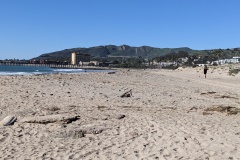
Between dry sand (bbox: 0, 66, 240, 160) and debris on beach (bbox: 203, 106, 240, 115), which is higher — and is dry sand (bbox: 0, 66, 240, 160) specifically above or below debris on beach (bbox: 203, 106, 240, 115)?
above

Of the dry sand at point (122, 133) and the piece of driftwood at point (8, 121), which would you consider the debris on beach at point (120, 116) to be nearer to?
the dry sand at point (122, 133)

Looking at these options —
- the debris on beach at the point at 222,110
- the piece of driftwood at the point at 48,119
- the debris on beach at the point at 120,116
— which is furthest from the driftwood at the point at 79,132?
the debris on beach at the point at 222,110

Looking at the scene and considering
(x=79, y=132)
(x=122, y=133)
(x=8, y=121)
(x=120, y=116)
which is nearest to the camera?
(x=79, y=132)

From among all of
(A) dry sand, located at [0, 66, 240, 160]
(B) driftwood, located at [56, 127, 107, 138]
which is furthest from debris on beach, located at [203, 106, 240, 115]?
(B) driftwood, located at [56, 127, 107, 138]

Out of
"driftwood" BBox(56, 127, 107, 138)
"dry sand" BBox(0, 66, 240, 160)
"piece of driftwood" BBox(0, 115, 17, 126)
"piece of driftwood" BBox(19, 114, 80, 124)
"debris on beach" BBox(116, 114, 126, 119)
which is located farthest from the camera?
"debris on beach" BBox(116, 114, 126, 119)

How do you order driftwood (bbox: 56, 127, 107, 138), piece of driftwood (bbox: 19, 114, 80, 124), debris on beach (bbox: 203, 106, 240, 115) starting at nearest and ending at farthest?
driftwood (bbox: 56, 127, 107, 138) < piece of driftwood (bbox: 19, 114, 80, 124) < debris on beach (bbox: 203, 106, 240, 115)

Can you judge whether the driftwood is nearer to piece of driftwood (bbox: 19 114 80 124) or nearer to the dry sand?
the dry sand

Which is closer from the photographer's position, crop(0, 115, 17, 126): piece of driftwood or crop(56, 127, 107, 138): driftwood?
crop(56, 127, 107, 138): driftwood

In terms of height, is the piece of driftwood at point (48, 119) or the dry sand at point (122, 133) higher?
the piece of driftwood at point (48, 119)

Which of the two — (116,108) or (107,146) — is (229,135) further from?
(116,108)

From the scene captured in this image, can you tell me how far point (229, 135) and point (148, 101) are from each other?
21.2 feet

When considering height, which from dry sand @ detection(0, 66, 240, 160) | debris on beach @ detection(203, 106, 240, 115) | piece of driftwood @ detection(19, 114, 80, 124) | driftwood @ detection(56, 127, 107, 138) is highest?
piece of driftwood @ detection(19, 114, 80, 124)

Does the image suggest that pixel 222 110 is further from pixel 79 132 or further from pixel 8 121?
pixel 8 121

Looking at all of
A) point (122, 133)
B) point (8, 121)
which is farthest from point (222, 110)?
point (8, 121)
